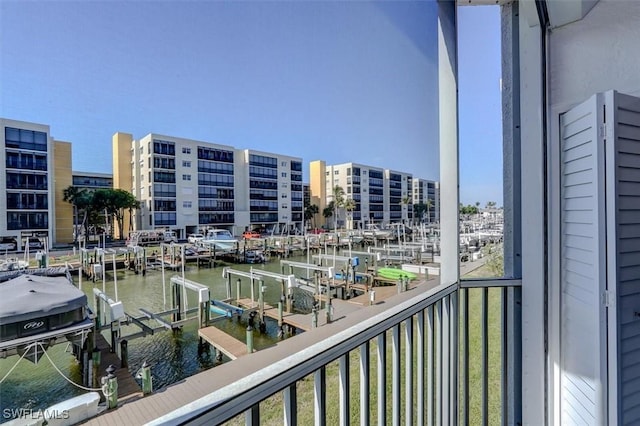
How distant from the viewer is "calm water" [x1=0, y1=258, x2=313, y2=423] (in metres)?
0.59

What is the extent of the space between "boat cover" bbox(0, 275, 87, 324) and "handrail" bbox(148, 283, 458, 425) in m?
0.33

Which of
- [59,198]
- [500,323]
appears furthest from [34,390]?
[500,323]

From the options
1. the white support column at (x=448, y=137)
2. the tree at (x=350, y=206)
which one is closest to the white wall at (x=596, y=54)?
the white support column at (x=448, y=137)

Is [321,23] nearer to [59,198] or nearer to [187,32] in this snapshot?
[187,32]

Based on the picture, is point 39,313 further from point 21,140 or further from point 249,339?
point 249,339

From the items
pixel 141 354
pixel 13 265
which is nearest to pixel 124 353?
pixel 141 354

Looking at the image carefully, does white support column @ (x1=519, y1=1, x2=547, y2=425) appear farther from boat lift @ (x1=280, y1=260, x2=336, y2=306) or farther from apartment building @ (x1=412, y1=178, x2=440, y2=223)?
boat lift @ (x1=280, y1=260, x2=336, y2=306)

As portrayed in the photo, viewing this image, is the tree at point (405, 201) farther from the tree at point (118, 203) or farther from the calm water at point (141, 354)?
the tree at point (118, 203)

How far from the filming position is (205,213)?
1098 mm

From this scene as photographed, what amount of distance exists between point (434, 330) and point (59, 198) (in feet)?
4.83

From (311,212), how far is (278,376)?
858 millimetres

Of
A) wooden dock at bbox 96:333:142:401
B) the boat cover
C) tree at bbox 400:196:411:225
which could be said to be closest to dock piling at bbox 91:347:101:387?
wooden dock at bbox 96:333:142:401

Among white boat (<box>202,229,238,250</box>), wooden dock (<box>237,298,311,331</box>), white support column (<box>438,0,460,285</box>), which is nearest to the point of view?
white boat (<box>202,229,238,250</box>)

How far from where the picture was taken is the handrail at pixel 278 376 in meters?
0.60
